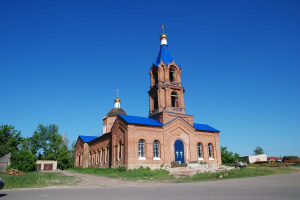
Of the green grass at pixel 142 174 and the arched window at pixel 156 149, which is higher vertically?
the arched window at pixel 156 149

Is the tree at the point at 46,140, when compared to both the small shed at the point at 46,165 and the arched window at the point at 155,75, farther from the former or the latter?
the arched window at the point at 155,75

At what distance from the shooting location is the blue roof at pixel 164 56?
28.9 metres

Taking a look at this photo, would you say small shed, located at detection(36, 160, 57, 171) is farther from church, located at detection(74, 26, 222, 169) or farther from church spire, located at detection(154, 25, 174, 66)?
church spire, located at detection(154, 25, 174, 66)

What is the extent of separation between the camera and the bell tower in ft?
88.0

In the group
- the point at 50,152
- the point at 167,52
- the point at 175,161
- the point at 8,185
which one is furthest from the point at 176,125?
the point at 50,152

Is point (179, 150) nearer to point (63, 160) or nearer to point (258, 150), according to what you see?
point (63, 160)

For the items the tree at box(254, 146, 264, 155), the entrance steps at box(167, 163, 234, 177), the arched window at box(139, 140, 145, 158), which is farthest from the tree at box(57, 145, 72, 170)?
the tree at box(254, 146, 264, 155)

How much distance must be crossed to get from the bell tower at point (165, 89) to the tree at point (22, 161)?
1568 centimetres

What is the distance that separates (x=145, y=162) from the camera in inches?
923

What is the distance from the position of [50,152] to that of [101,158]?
2431cm

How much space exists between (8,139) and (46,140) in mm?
7617

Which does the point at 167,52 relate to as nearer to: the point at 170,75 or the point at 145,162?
the point at 170,75

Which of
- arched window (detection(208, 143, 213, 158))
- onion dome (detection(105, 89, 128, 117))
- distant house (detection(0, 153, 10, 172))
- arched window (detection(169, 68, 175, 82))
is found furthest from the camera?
onion dome (detection(105, 89, 128, 117))

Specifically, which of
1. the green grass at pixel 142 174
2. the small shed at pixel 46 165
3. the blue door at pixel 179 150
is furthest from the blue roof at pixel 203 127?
the small shed at pixel 46 165
